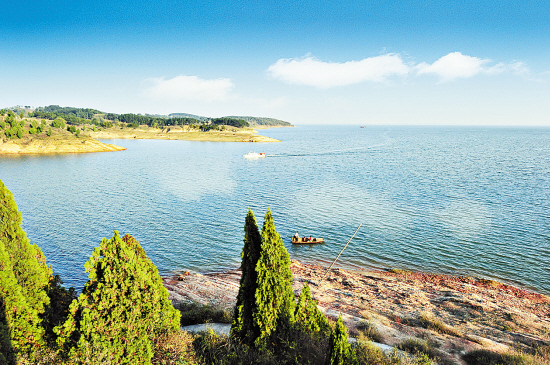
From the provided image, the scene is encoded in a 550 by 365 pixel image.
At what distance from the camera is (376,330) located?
15820 mm

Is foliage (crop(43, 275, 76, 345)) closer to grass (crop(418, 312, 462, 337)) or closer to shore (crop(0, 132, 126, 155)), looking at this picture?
grass (crop(418, 312, 462, 337))

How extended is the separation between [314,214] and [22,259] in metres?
36.0

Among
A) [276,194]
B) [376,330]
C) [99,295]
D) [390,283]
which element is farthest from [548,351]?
[276,194]

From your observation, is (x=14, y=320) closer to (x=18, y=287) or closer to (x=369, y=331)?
(x=18, y=287)

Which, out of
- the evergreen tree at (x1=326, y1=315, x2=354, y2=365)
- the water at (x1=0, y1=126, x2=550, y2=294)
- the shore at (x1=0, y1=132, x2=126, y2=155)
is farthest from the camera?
the shore at (x1=0, y1=132, x2=126, y2=155)

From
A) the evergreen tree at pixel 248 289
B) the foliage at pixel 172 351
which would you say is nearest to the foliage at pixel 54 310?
the foliage at pixel 172 351

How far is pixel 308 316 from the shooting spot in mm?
12336

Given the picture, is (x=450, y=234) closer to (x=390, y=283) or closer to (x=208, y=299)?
(x=390, y=283)

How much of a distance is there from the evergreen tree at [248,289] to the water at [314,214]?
1824cm

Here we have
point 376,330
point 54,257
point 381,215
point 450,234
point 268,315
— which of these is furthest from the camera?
point 381,215

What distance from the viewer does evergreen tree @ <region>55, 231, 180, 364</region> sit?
8.43 m

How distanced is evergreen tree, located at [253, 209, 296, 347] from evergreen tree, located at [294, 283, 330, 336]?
0.70 metres

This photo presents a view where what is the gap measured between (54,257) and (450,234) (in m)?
42.3

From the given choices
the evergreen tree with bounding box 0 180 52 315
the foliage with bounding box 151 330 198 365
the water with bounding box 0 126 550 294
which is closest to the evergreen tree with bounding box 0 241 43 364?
the evergreen tree with bounding box 0 180 52 315
